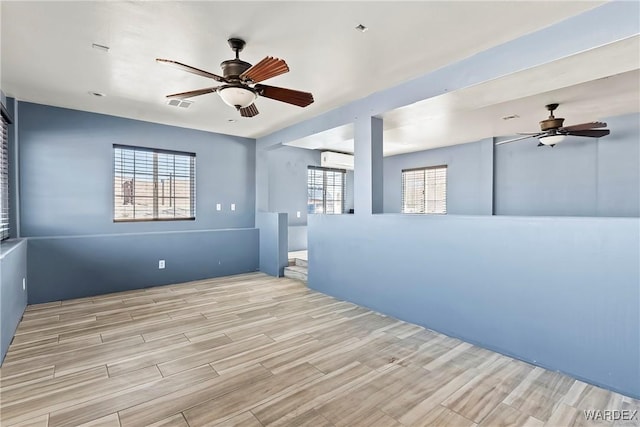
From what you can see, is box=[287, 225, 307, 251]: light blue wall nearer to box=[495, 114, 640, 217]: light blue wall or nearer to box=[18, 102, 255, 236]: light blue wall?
box=[18, 102, 255, 236]: light blue wall

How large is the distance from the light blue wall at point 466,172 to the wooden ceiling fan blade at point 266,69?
5273mm

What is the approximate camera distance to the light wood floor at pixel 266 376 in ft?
6.62

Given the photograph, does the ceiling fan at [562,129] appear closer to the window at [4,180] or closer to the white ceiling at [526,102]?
the white ceiling at [526,102]

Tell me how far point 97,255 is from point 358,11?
15.7ft

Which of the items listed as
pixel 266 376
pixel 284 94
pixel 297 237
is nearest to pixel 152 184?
pixel 297 237

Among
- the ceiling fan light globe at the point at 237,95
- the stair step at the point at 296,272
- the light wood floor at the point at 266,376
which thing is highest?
the ceiling fan light globe at the point at 237,95

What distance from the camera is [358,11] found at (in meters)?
2.30

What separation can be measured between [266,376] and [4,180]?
4234 mm

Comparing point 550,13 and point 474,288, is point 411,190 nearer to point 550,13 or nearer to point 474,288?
point 474,288

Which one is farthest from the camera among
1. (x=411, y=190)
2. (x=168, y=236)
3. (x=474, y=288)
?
(x=411, y=190)

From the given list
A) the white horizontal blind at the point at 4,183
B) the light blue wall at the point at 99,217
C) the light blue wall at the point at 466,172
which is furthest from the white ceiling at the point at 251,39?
the light blue wall at the point at 466,172

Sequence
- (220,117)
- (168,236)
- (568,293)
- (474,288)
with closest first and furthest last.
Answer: (568,293) → (474,288) → (220,117) → (168,236)

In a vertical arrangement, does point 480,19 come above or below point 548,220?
above

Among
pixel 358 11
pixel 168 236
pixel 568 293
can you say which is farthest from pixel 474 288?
pixel 168 236
